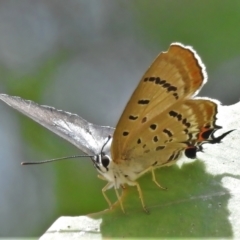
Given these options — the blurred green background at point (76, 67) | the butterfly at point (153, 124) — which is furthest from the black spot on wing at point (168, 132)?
the blurred green background at point (76, 67)

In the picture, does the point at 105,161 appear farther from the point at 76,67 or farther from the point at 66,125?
the point at 76,67

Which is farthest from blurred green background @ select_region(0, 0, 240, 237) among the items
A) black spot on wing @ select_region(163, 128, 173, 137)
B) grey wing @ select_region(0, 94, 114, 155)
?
black spot on wing @ select_region(163, 128, 173, 137)

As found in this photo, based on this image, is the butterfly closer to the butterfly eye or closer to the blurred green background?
the butterfly eye

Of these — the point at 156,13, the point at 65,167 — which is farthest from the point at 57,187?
the point at 156,13

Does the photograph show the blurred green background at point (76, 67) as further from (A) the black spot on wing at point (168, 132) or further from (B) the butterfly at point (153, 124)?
(A) the black spot on wing at point (168, 132)

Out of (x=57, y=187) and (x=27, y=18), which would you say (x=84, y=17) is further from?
(x=57, y=187)
